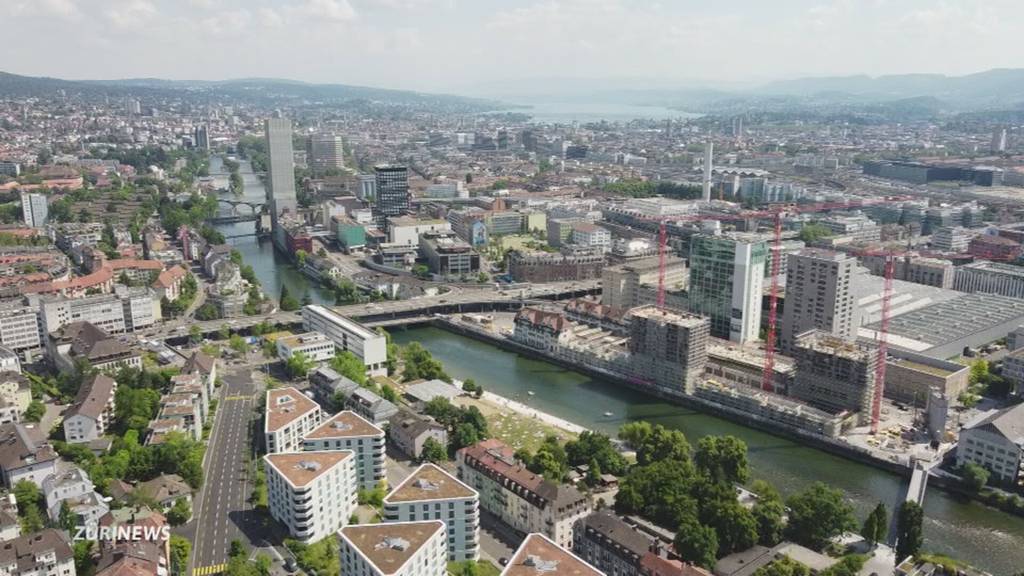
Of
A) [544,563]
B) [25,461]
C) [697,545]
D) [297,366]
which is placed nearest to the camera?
[544,563]

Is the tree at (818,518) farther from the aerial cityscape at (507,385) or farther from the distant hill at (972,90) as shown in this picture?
the distant hill at (972,90)

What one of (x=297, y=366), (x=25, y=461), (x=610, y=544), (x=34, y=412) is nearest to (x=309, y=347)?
(x=297, y=366)

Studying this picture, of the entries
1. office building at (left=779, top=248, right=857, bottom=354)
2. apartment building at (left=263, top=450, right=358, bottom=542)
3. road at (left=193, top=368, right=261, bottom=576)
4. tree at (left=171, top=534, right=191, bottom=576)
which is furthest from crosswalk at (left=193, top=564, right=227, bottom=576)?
office building at (left=779, top=248, right=857, bottom=354)

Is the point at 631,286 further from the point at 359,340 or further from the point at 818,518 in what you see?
→ the point at 818,518

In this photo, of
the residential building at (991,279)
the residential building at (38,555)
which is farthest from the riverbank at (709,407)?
the residential building at (991,279)

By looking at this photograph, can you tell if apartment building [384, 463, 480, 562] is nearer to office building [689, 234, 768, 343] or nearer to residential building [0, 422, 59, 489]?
residential building [0, 422, 59, 489]

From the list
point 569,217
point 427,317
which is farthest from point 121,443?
point 569,217
